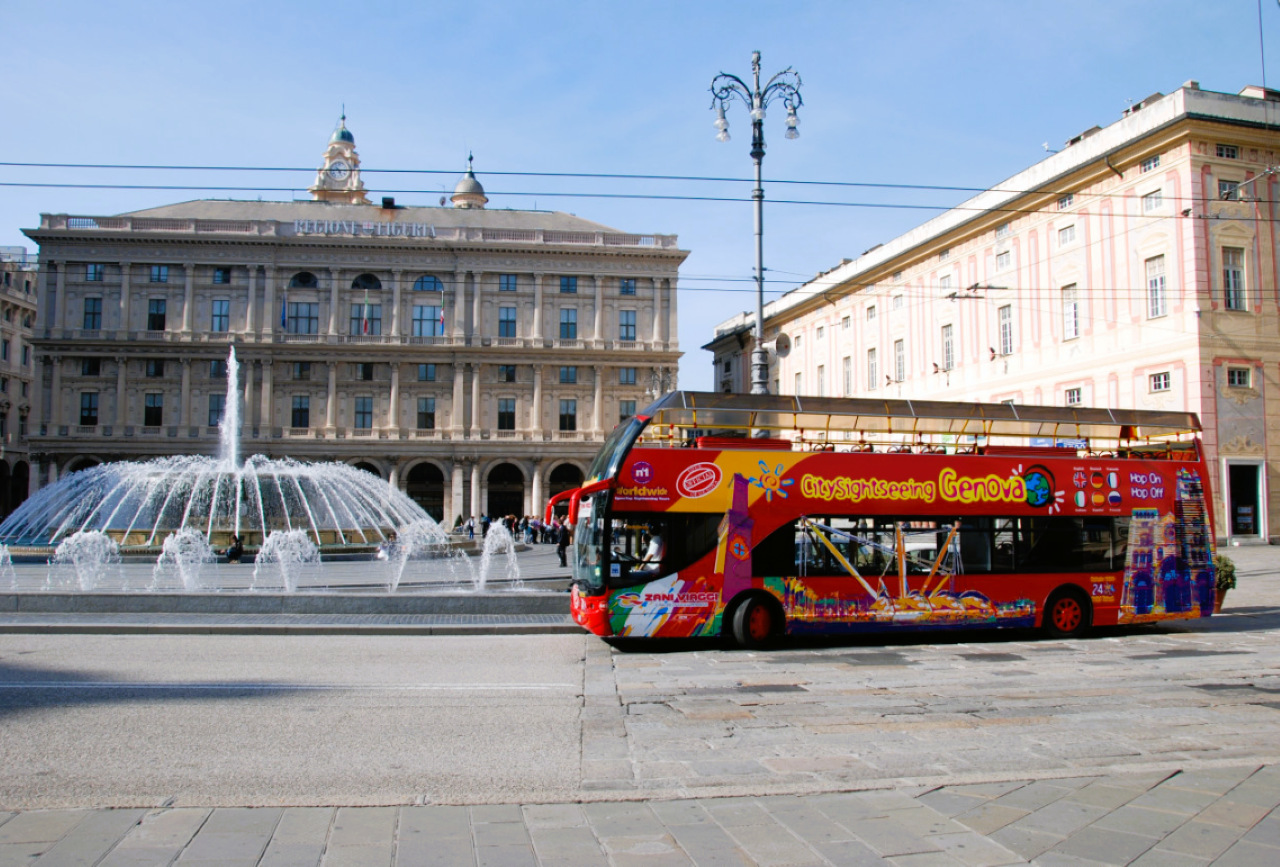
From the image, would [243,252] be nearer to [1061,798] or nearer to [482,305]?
[482,305]

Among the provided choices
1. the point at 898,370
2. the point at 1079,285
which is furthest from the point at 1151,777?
the point at 898,370

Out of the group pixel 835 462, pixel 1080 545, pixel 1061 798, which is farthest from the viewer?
pixel 1080 545

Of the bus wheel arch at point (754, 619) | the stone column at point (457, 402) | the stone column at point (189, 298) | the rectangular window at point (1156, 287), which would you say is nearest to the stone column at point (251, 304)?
the stone column at point (189, 298)

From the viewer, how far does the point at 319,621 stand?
47.6ft

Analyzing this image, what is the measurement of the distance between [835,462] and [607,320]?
4743 centimetres

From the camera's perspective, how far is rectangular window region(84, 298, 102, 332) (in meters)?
57.1

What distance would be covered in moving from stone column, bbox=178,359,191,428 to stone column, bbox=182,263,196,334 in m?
2.15

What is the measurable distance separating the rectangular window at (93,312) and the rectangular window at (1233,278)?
58717 millimetres

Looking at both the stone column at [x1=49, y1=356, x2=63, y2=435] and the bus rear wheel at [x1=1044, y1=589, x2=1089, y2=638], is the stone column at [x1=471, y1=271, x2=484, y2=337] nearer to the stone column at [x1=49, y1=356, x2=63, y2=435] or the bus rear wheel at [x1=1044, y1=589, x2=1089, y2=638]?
the stone column at [x1=49, y1=356, x2=63, y2=435]

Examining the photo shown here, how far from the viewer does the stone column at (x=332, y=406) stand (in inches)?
2264

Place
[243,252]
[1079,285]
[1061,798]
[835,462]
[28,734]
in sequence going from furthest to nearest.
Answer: [243,252]
[1079,285]
[835,462]
[28,734]
[1061,798]

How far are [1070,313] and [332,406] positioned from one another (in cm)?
4187

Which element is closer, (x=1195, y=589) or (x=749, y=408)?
(x=749, y=408)

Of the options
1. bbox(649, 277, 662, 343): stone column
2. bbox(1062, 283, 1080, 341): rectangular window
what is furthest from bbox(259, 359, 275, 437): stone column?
bbox(1062, 283, 1080, 341): rectangular window
